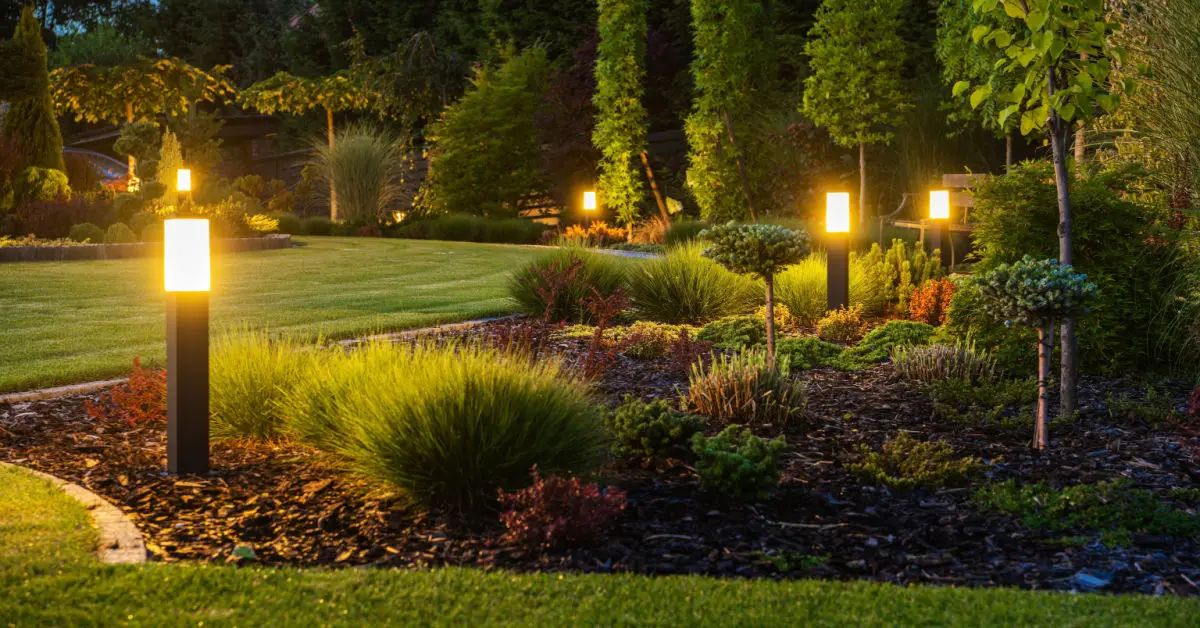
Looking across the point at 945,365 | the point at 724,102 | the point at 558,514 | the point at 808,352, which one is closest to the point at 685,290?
the point at 808,352

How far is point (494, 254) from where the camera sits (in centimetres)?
1625

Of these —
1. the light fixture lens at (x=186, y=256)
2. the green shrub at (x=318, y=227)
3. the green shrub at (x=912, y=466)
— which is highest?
the green shrub at (x=318, y=227)

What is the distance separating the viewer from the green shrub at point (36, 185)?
17.4 m

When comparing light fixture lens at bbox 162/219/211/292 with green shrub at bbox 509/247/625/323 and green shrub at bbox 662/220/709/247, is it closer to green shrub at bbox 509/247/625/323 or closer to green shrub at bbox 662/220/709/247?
green shrub at bbox 509/247/625/323

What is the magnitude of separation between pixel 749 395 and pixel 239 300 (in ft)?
21.0

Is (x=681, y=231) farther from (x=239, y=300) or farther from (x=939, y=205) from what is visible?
(x=239, y=300)

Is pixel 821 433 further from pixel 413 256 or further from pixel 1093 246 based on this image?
pixel 413 256

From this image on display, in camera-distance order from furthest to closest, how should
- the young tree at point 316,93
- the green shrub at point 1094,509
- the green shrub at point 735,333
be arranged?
the young tree at point 316,93
the green shrub at point 735,333
the green shrub at point 1094,509

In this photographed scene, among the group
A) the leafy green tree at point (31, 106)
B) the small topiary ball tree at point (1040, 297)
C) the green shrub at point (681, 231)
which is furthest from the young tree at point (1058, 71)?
the leafy green tree at point (31, 106)

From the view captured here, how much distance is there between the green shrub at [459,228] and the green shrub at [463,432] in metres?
16.4

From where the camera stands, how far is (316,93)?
2623 cm

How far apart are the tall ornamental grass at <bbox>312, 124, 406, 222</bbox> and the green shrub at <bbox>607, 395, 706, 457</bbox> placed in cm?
1829

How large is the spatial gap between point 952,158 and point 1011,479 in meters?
14.3

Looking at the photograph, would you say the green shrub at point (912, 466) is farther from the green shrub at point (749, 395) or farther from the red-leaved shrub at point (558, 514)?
the red-leaved shrub at point (558, 514)
